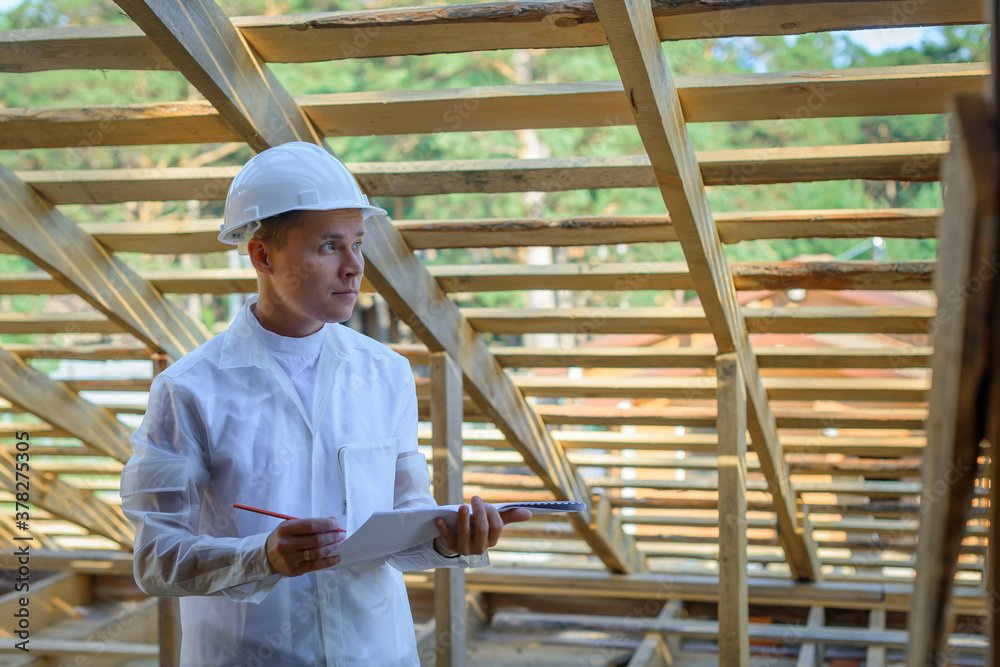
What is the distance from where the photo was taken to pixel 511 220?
308 cm

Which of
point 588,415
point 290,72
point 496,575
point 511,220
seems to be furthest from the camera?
point 290,72

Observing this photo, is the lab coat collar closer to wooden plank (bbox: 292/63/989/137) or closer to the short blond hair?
the short blond hair

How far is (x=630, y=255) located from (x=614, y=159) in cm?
1070

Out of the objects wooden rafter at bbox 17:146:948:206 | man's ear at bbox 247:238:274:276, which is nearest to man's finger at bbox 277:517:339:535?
man's ear at bbox 247:238:274:276

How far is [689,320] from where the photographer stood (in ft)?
11.2

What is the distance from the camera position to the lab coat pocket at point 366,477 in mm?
1672

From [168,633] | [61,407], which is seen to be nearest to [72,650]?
[168,633]

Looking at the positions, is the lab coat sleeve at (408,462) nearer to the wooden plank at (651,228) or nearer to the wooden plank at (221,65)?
the wooden plank at (221,65)

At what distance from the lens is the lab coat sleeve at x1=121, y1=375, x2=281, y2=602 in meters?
1.49

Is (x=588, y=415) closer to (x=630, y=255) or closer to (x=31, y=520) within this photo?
(x=31, y=520)

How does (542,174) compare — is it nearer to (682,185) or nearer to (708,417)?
(682,185)

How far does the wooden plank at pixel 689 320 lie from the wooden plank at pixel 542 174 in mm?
683

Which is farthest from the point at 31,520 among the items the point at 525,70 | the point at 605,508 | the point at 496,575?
the point at 525,70

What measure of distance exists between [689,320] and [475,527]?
80.2 inches
